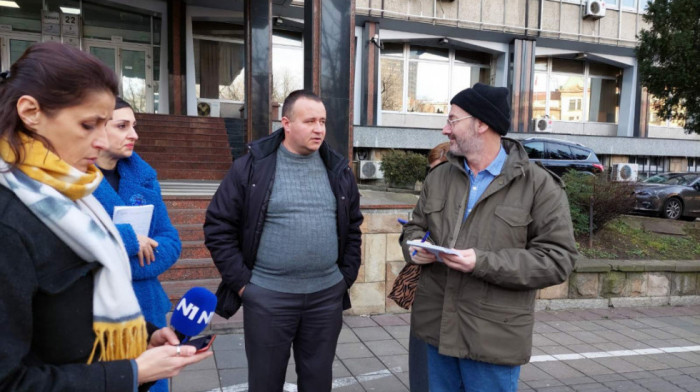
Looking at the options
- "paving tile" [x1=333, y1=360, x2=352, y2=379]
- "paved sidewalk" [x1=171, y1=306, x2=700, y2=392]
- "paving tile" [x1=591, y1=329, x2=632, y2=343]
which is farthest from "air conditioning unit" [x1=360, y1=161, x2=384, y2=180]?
"paving tile" [x1=333, y1=360, x2=352, y2=379]

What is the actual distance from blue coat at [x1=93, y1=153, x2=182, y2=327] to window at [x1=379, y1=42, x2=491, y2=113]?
17.2 m

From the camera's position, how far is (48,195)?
3.49 ft

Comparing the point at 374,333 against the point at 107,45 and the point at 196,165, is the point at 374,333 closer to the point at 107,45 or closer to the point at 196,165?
the point at 196,165

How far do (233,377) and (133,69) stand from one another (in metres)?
14.5

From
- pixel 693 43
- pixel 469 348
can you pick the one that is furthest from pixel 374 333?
pixel 693 43

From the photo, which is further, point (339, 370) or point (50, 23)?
point (50, 23)

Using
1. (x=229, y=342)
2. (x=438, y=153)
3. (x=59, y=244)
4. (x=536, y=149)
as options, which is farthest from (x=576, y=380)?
(x=536, y=149)

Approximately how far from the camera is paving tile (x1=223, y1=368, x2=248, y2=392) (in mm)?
3619

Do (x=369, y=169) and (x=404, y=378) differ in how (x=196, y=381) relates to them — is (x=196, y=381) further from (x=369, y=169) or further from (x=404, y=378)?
(x=369, y=169)

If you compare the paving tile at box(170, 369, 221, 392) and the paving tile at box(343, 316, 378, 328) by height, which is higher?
the paving tile at box(170, 369, 221, 392)

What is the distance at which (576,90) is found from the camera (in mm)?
22500

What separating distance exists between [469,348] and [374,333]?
107 inches

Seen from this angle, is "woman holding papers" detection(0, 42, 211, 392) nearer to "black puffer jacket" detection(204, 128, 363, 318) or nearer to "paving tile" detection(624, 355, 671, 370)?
"black puffer jacket" detection(204, 128, 363, 318)

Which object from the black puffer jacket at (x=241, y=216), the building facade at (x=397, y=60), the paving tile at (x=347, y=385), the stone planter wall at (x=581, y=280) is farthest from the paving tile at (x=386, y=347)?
the building facade at (x=397, y=60)
